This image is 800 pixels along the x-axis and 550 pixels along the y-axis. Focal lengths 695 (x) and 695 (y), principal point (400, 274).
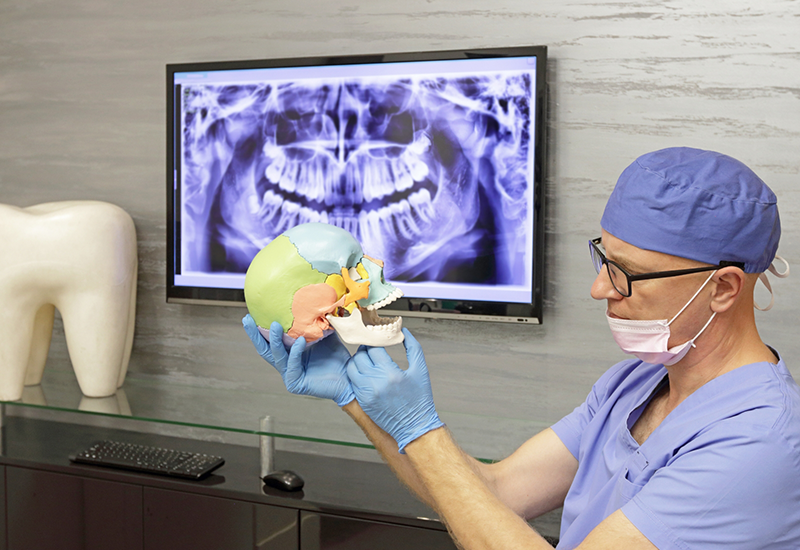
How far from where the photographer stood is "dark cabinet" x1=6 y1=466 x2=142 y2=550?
2152 mm

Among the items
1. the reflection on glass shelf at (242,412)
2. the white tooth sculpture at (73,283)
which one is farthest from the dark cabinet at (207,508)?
the white tooth sculpture at (73,283)

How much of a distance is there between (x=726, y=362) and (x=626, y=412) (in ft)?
0.74

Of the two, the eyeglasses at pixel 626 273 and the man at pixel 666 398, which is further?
the eyeglasses at pixel 626 273

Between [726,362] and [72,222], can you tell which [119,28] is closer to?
[72,222]

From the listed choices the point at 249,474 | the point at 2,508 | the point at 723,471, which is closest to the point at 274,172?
the point at 249,474

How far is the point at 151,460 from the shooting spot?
7.16 ft

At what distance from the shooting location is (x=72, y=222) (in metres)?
2.19

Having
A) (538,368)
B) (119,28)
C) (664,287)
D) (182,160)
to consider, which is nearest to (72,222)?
(182,160)

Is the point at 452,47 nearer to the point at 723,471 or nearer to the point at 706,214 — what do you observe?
the point at 706,214

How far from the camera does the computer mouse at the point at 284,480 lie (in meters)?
2.05

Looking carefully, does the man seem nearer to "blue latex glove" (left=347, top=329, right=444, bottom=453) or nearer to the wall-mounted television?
"blue latex glove" (left=347, top=329, right=444, bottom=453)

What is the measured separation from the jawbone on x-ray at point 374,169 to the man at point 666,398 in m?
0.85

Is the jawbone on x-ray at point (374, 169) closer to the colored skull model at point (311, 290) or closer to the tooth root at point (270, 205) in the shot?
the tooth root at point (270, 205)

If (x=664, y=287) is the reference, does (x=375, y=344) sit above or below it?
below
